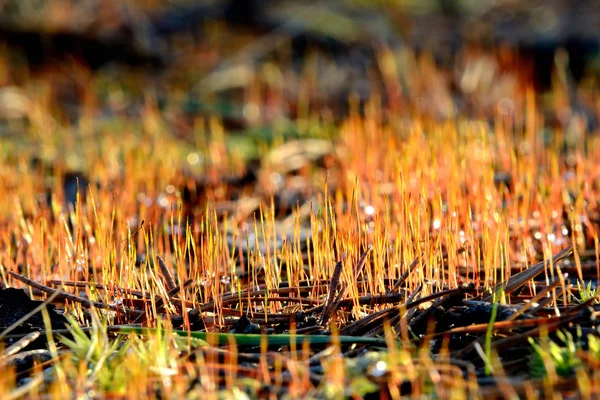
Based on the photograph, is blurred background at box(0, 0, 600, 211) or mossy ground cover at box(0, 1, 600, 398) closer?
mossy ground cover at box(0, 1, 600, 398)

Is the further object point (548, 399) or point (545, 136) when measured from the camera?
point (545, 136)

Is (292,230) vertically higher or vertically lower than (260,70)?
lower

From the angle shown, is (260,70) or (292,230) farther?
(260,70)

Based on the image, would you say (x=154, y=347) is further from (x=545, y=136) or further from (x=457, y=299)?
(x=545, y=136)

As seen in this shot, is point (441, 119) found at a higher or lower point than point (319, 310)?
higher

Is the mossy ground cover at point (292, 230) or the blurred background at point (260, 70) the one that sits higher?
the blurred background at point (260, 70)

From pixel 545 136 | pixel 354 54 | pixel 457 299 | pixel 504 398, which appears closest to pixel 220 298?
pixel 457 299

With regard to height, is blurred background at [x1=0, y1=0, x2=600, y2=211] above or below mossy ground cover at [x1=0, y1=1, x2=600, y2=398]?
above

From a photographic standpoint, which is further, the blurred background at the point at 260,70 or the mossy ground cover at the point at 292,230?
the blurred background at the point at 260,70
